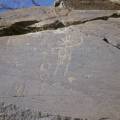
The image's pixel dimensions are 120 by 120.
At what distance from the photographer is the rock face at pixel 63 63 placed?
2.64 metres

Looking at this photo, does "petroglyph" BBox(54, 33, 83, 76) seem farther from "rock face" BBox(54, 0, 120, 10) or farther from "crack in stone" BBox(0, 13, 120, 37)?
"rock face" BBox(54, 0, 120, 10)

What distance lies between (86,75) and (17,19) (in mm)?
1222

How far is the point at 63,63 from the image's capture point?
3.06m

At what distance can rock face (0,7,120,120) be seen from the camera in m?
2.64

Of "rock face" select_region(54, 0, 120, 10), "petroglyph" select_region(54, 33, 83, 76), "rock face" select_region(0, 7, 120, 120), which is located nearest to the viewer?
"rock face" select_region(0, 7, 120, 120)

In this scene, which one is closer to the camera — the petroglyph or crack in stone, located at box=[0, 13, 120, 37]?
the petroglyph

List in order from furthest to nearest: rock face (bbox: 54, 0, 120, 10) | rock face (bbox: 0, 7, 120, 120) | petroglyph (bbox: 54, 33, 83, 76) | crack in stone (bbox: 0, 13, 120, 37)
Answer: rock face (bbox: 54, 0, 120, 10) → crack in stone (bbox: 0, 13, 120, 37) → petroglyph (bbox: 54, 33, 83, 76) → rock face (bbox: 0, 7, 120, 120)

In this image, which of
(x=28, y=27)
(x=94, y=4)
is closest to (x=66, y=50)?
(x=28, y=27)

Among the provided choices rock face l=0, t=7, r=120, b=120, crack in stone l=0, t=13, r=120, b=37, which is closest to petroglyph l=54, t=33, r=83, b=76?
rock face l=0, t=7, r=120, b=120

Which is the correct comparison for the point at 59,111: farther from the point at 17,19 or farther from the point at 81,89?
the point at 17,19

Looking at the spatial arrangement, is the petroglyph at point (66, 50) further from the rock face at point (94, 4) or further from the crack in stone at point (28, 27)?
the rock face at point (94, 4)

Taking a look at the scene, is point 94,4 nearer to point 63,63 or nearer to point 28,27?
point 28,27

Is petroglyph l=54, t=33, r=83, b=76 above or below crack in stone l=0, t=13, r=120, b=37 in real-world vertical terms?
below

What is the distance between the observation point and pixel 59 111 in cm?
257
